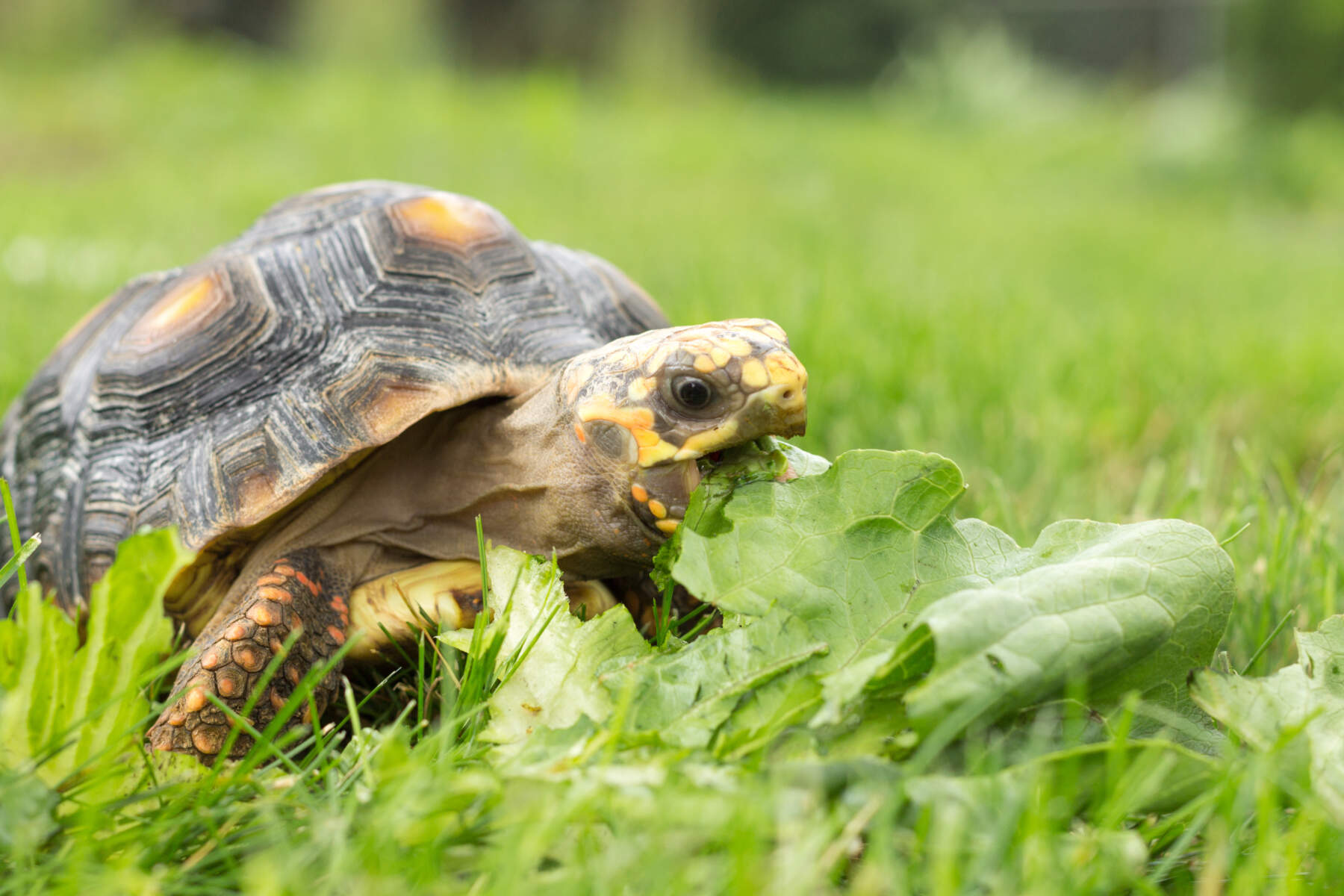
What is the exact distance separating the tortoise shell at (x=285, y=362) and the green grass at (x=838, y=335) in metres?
0.55

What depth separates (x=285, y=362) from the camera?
202 centimetres

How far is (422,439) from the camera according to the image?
213cm

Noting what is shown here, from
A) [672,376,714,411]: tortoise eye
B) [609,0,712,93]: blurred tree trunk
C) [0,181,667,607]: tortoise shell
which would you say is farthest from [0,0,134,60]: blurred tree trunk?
[672,376,714,411]: tortoise eye

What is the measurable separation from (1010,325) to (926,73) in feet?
43.6

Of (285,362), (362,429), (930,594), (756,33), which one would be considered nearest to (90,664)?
(362,429)

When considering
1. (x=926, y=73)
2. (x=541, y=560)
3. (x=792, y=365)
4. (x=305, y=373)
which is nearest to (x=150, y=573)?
(x=541, y=560)

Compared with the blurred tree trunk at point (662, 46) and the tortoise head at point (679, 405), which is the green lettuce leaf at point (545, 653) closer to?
the tortoise head at point (679, 405)

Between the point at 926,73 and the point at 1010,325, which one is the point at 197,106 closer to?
the point at 1010,325

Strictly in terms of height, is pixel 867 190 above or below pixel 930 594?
below

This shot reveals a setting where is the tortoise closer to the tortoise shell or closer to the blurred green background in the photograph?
the tortoise shell

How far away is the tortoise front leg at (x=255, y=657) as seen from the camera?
1.66 m

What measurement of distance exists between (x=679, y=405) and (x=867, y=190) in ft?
26.6

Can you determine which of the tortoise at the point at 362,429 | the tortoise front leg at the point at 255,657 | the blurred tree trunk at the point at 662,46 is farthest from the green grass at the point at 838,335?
the blurred tree trunk at the point at 662,46

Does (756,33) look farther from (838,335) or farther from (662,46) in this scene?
(838,335)
